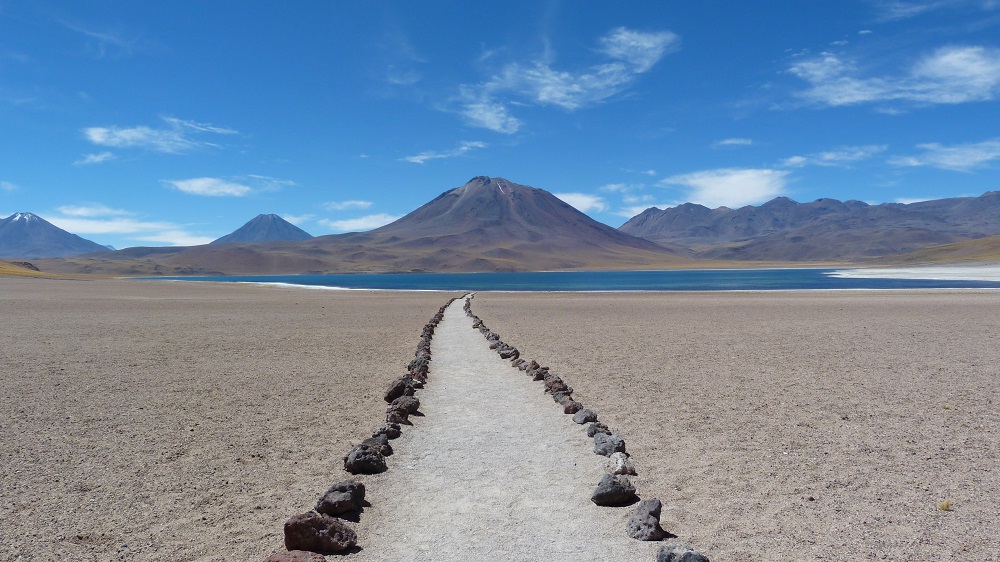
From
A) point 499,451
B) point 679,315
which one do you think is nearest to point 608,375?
point 499,451

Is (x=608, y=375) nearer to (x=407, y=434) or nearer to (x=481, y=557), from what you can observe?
(x=407, y=434)

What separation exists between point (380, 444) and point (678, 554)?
11.9 ft

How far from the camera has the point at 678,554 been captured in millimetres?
4348

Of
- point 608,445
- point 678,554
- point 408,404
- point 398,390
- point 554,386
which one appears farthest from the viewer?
point 554,386

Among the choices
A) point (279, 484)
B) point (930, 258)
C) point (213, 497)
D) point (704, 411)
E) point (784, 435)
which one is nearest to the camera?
point (213, 497)

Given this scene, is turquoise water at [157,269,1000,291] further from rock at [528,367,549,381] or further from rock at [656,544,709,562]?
rock at [656,544,709,562]

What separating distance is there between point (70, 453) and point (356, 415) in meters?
3.29

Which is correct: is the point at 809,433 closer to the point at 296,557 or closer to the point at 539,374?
the point at 539,374

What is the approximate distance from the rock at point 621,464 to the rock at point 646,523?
1045 mm

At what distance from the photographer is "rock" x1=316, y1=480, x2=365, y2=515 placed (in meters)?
5.23

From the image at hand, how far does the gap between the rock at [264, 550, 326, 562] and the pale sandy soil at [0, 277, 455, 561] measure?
38cm

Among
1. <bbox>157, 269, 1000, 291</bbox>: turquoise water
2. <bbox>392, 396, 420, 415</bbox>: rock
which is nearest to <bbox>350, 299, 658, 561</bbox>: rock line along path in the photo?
<bbox>392, 396, 420, 415</bbox>: rock

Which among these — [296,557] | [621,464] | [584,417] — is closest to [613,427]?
[584,417]

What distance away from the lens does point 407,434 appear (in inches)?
312
